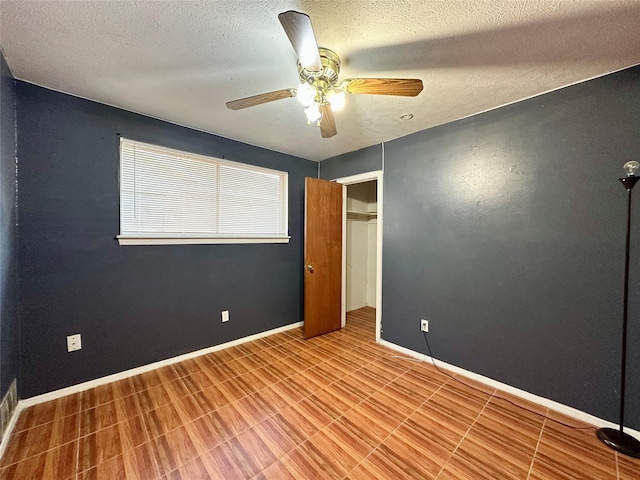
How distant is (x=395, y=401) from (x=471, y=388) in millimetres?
730

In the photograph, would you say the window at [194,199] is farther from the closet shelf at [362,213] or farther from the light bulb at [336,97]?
the light bulb at [336,97]

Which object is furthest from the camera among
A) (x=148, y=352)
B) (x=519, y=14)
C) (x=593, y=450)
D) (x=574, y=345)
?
(x=148, y=352)

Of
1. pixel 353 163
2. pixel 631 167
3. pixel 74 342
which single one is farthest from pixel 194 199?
pixel 631 167

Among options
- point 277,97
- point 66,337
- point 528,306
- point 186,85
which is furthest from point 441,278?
point 66,337

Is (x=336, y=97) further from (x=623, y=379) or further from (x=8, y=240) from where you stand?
(x=623, y=379)

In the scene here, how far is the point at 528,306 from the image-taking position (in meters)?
1.98

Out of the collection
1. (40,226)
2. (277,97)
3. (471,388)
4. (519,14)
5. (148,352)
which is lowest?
(471,388)

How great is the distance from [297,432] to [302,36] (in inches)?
87.1

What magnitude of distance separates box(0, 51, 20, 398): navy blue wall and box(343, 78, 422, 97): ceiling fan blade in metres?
Answer: 2.14

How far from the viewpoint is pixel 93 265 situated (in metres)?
2.08

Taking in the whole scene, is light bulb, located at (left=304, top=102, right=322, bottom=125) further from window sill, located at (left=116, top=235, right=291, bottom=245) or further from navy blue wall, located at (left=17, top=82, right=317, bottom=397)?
window sill, located at (left=116, top=235, right=291, bottom=245)

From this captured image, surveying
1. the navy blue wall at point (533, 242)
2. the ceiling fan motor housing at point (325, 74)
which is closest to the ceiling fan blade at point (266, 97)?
the ceiling fan motor housing at point (325, 74)

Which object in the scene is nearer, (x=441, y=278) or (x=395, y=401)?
(x=395, y=401)

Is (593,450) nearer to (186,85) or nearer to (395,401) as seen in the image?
(395,401)
